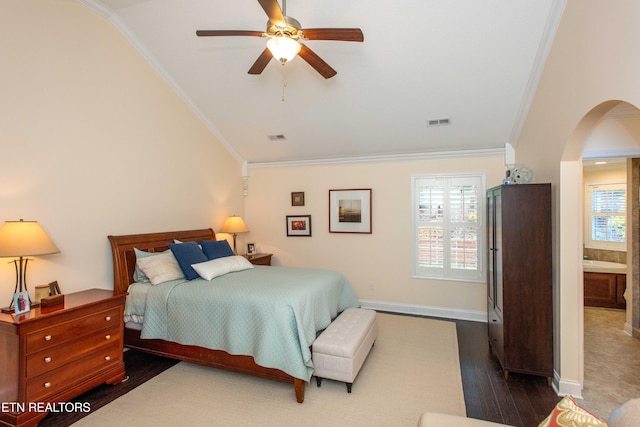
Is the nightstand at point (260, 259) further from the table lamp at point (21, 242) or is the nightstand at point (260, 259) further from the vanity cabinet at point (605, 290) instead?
the vanity cabinet at point (605, 290)

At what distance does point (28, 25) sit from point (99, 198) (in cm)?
160

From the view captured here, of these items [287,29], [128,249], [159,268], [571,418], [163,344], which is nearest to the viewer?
[571,418]

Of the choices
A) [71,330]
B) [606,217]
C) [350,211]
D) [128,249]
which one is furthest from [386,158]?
[71,330]

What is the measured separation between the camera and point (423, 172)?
4.79 metres

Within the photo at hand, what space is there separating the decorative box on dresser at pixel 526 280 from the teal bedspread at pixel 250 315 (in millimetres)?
1690

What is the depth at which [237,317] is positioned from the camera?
2811 mm

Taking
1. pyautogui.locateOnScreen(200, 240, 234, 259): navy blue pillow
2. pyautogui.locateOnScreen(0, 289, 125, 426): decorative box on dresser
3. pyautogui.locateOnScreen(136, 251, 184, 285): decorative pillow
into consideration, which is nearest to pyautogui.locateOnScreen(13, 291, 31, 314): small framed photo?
pyautogui.locateOnScreen(0, 289, 125, 426): decorative box on dresser

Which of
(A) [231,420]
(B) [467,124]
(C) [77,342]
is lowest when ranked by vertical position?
(A) [231,420]

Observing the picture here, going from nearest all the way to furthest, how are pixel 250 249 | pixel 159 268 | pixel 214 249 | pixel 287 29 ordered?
1. pixel 287 29
2. pixel 159 268
3. pixel 214 249
4. pixel 250 249

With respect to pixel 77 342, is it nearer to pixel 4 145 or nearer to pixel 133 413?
pixel 133 413

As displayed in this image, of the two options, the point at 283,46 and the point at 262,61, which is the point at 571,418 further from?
the point at 262,61

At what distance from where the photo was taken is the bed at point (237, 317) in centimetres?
264

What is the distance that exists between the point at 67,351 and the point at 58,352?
0.22 ft

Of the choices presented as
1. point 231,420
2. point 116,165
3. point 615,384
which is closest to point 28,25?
point 116,165
